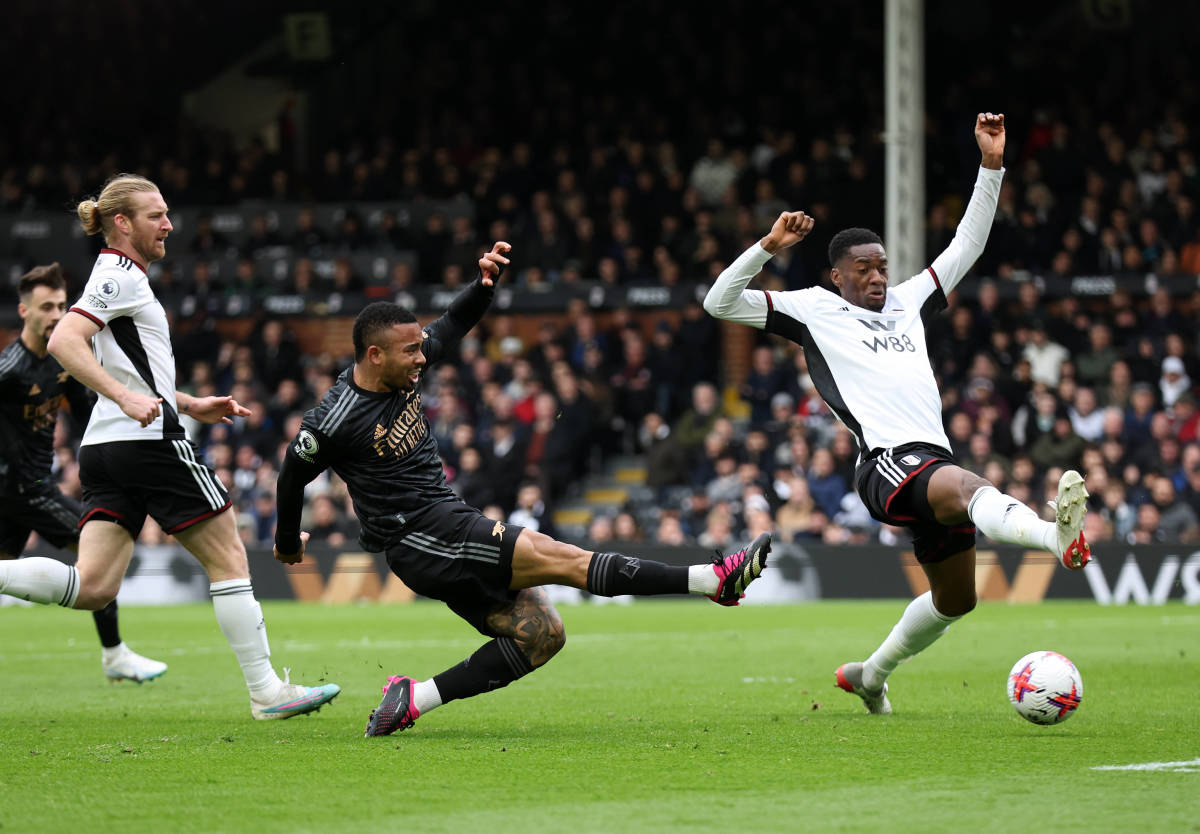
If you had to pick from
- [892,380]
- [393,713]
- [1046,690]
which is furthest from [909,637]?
[393,713]

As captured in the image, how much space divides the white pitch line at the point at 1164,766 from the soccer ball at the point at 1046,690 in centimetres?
91

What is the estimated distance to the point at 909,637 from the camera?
7363mm

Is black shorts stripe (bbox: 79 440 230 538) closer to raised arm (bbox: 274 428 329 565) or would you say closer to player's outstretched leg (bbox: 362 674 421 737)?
raised arm (bbox: 274 428 329 565)

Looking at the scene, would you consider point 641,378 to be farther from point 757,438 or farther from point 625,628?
point 625,628

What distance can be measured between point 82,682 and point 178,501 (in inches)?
115

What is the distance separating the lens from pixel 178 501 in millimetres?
7250

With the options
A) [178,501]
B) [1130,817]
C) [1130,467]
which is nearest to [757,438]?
[1130,467]

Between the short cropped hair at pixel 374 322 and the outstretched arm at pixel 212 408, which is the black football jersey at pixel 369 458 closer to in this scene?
the short cropped hair at pixel 374 322

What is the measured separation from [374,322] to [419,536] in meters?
0.94

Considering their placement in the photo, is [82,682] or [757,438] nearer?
[82,682]

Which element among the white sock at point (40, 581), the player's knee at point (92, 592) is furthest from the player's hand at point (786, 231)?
the white sock at point (40, 581)

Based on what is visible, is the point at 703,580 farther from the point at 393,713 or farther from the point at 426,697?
the point at 393,713

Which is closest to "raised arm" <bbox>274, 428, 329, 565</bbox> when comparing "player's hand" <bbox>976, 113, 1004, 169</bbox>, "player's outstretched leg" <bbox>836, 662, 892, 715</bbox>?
"player's outstretched leg" <bbox>836, 662, 892, 715</bbox>

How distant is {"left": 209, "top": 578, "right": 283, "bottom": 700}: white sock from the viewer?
24.0 feet
